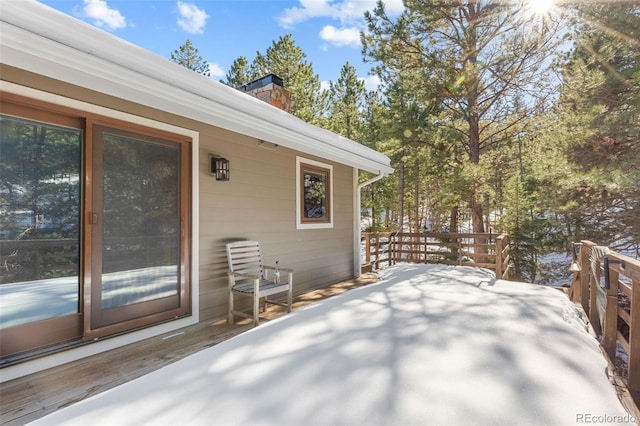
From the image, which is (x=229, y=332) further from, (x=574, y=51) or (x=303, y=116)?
(x=303, y=116)

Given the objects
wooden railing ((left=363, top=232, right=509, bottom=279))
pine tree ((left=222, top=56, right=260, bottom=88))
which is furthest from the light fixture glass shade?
pine tree ((left=222, top=56, right=260, bottom=88))

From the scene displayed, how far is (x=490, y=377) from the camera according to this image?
3.90ft

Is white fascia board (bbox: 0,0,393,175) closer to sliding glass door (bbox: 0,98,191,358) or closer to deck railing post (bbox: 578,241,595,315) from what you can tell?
sliding glass door (bbox: 0,98,191,358)

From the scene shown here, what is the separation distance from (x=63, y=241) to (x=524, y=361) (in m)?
2.95

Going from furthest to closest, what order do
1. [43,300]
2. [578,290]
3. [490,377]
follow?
[578,290]
[43,300]
[490,377]

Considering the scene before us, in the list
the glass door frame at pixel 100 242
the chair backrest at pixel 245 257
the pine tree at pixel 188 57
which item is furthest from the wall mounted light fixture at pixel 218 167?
the pine tree at pixel 188 57

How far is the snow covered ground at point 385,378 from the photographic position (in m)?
0.99

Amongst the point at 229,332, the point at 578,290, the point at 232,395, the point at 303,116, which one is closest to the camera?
the point at 232,395

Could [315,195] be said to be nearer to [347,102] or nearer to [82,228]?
[82,228]

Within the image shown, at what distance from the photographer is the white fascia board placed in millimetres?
1587

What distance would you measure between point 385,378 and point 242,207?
9.60 feet

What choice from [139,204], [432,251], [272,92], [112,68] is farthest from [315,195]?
[432,251]

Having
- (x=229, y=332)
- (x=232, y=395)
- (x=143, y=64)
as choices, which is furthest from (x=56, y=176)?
(x=232, y=395)

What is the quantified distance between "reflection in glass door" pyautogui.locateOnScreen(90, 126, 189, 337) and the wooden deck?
242 mm
